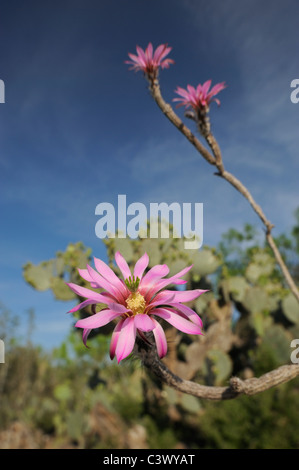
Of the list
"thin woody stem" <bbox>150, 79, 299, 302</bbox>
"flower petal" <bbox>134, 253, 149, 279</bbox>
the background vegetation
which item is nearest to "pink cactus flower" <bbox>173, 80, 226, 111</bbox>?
"thin woody stem" <bbox>150, 79, 299, 302</bbox>

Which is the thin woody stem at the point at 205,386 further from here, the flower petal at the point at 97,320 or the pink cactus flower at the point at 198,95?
the pink cactus flower at the point at 198,95

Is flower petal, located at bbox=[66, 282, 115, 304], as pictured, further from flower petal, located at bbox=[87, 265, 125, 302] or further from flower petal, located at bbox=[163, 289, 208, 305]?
flower petal, located at bbox=[163, 289, 208, 305]

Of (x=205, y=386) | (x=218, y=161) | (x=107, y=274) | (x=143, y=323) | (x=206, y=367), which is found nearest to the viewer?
(x=143, y=323)

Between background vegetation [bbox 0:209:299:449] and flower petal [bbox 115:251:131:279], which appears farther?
background vegetation [bbox 0:209:299:449]

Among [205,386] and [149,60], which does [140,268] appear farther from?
[149,60]

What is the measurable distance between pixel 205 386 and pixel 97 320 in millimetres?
397

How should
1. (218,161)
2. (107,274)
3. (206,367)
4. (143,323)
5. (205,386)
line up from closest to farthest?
(143,323), (107,274), (205,386), (218,161), (206,367)

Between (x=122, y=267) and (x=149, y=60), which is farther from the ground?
(x=149, y=60)

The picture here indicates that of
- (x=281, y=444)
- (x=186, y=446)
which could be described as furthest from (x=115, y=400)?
(x=281, y=444)

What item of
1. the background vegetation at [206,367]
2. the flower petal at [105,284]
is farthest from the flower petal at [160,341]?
the background vegetation at [206,367]

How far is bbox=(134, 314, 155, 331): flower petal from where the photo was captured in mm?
662

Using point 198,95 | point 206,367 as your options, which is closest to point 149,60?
point 198,95

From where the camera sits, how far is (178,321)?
0.73m
